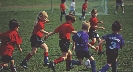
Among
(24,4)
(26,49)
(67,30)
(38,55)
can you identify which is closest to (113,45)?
(67,30)

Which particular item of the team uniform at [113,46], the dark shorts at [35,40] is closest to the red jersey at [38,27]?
the dark shorts at [35,40]

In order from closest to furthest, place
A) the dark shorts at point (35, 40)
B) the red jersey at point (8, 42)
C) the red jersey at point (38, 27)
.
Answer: the red jersey at point (8, 42) < the red jersey at point (38, 27) < the dark shorts at point (35, 40)

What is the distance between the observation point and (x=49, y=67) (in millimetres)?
11242

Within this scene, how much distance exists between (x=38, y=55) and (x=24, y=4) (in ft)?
138

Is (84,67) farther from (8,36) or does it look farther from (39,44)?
(8,36)

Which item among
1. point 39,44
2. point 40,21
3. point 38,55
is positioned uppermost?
point 40,21

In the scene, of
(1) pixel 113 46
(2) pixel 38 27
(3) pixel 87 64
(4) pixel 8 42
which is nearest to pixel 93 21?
(2) pixel 38 27

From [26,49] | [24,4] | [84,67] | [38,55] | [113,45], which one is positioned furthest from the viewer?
[24,4]

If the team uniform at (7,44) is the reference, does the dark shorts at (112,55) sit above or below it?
below

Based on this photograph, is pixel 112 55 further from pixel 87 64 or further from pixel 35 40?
pixel 35 40

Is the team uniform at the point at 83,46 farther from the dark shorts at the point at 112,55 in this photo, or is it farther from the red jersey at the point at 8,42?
the red jersey at the point at 8,42

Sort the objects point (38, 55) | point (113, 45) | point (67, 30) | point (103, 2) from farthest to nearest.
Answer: point (103, 2) < point (38, 55) < point (67, 30) < point (113, 45)

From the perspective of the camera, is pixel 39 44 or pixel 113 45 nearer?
pixel 113 45

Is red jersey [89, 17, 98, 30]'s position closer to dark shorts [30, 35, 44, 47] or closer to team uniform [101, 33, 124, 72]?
dark shorts [30, 35, 44, 47]
